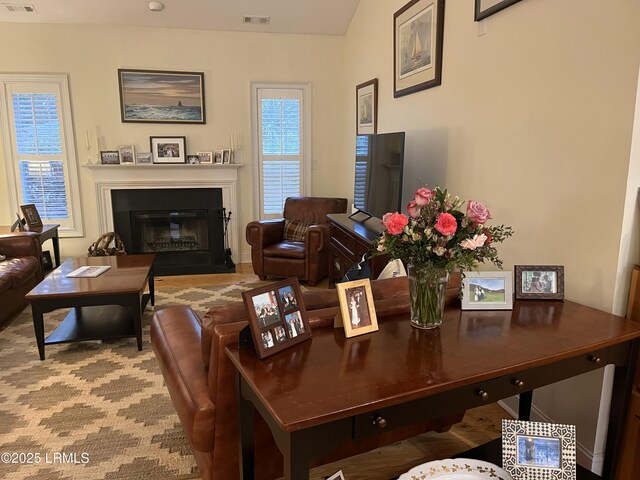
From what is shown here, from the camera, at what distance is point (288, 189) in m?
5.89

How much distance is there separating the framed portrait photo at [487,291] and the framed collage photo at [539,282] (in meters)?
0.13

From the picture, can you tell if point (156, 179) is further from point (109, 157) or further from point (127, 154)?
point (109, 157)

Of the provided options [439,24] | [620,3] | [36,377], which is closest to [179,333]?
[36,377]

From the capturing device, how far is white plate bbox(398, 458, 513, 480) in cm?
145

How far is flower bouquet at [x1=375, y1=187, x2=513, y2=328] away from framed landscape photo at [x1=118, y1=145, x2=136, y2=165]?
4.56 metres

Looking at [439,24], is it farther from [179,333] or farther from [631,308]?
[179,333]

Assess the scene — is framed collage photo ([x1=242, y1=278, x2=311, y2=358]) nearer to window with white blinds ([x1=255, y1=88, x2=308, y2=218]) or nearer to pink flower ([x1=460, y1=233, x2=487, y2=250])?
pink flower ([x1=460, y1=233, x2=487, y2=250])

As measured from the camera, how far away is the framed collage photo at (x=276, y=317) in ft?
4.58

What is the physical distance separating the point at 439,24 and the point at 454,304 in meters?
2.22

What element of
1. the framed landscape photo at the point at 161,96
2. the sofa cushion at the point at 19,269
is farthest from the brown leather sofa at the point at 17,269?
the framed landscape photo at the point at 161,96

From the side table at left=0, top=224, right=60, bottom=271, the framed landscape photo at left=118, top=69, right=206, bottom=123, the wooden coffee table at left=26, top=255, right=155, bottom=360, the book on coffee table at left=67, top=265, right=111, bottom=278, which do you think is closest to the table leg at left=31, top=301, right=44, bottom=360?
the wooden coffee table at left=26, top=255, right=155, bottom=360

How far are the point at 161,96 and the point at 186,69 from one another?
1.43 ft

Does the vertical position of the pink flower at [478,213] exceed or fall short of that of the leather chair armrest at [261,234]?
it exceeds it

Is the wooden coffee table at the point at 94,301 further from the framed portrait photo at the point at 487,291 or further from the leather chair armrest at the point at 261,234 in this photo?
the framed portrait photo at the point at 487,291
